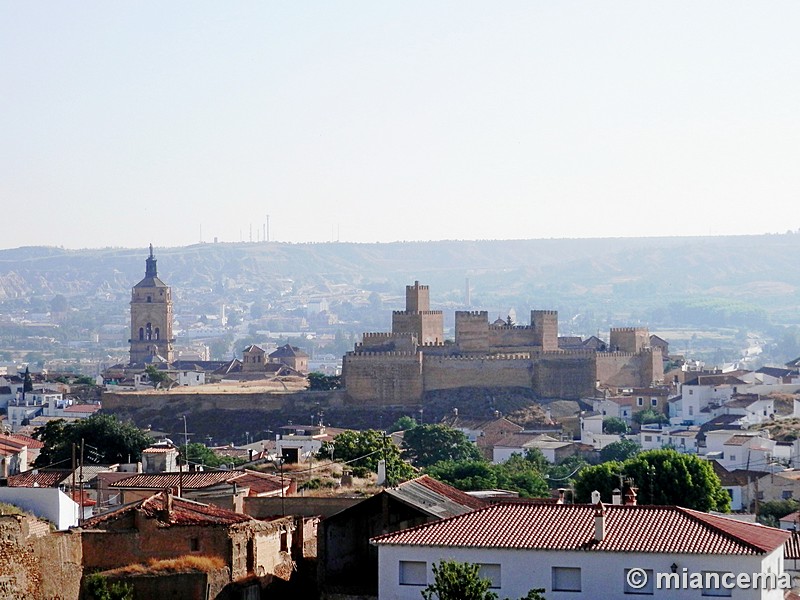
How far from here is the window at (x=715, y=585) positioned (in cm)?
1772

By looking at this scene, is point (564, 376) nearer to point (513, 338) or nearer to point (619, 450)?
point (513, 338)

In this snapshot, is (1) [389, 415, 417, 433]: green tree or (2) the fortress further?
(2) the fortress

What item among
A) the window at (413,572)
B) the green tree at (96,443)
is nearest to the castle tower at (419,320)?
the green tree at (96,443)

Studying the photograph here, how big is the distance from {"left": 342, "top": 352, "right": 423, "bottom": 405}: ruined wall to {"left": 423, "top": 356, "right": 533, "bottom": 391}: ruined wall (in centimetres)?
60

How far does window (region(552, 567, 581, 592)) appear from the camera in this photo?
18.2 meters

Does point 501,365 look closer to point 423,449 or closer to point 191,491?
point 423,449

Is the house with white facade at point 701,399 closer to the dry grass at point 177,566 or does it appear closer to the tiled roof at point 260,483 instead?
the tiled roof at point 260,483

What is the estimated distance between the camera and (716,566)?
17844 mm

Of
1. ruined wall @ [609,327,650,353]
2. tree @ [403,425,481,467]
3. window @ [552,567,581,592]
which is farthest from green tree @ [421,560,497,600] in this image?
ruined wall @ [609,327,650,353]

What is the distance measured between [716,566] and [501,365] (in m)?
62.0

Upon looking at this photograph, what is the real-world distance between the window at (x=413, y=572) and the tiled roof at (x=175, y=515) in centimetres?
235

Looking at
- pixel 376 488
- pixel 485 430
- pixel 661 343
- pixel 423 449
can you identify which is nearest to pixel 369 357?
pixel 485 430

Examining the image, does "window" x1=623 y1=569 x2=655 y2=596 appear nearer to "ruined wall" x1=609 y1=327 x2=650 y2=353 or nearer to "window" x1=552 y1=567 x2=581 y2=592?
"window" x1=552 y1=567 x2=581 y2=592

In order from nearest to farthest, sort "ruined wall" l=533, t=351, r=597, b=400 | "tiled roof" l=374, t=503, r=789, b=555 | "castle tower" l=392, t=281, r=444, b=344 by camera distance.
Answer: "tiled roof" l=374, t=503, r=789, b=555 < "ruined wall" l=533, t=351, r=597, b=400 < "castle tower" l=392, t=281, r=444, b=344
